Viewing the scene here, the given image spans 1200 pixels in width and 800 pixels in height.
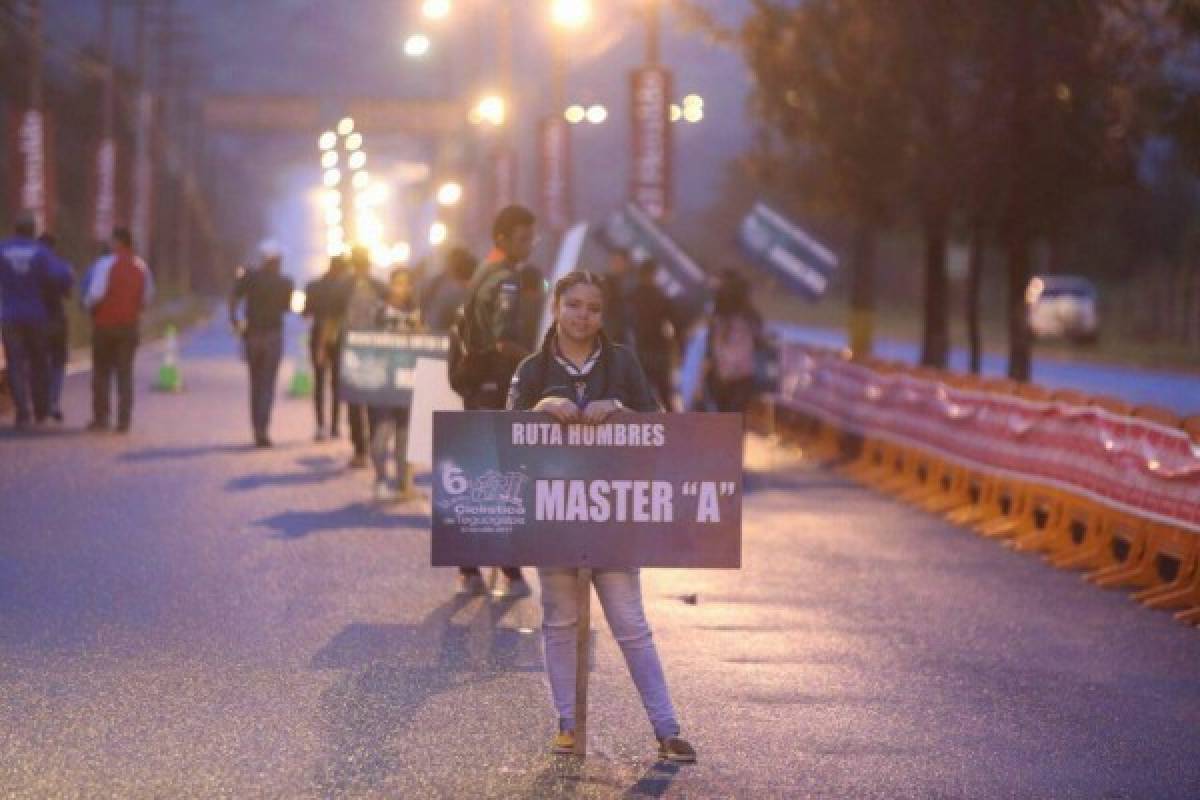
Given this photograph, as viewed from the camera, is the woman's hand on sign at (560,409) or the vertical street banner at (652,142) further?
the vertical street banner at (652,142)

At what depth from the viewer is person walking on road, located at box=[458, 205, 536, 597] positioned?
11617 mm

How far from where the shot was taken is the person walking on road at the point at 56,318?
2220 cm

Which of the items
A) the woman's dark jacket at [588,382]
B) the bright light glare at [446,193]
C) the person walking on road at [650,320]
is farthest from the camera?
the bright light glare at [446,193]

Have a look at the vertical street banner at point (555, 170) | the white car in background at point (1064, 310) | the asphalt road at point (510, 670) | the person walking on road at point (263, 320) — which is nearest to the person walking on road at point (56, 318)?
the person walking on road at point (263, 320)

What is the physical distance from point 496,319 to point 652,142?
22.0 metres

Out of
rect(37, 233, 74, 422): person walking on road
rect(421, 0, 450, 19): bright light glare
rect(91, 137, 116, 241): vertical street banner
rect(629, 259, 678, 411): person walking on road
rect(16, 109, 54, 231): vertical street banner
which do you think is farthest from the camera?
rect(91, 137, 116, 241): vertical street banner

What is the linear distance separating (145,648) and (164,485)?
25.6 ft

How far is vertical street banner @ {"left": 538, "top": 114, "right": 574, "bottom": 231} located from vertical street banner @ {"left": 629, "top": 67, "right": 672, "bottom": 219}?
9.80 m

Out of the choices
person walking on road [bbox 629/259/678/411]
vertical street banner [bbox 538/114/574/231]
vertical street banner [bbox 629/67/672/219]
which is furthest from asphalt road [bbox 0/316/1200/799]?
vertical street banner [bbox 538/114/574/231]

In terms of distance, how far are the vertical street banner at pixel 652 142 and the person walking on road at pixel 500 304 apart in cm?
2129

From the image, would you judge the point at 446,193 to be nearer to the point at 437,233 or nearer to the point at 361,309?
the point at 437,233

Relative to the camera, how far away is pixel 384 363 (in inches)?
672

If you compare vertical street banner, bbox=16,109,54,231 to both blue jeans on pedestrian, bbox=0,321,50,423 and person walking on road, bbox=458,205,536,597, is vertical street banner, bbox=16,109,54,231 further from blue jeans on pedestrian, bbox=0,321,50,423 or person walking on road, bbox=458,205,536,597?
person walking on road, bbox=458,205,536,597

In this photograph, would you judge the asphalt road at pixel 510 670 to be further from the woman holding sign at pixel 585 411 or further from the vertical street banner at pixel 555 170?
the vertical street banner at pixel 555 170
